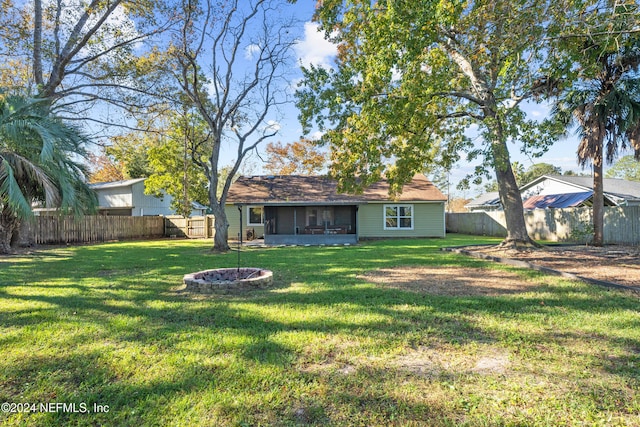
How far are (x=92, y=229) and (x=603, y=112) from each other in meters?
24.3

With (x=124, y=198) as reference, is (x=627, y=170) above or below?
above

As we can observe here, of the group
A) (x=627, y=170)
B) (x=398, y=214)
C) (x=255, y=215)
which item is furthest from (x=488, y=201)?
(x=627, y=170)

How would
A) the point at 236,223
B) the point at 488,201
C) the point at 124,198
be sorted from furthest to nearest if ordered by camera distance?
the point at 488,201 < the point at 124,198 < the point at 236,223

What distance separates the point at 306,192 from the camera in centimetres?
1961

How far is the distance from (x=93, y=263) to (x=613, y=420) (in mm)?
11582

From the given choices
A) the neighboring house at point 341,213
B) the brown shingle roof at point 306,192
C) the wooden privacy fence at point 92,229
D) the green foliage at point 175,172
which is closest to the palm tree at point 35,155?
the wooden privacy fence at point 92,229

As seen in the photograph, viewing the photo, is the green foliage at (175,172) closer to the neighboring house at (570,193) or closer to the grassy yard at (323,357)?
the grassy yard at (323,357)

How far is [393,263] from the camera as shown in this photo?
9.50 meters

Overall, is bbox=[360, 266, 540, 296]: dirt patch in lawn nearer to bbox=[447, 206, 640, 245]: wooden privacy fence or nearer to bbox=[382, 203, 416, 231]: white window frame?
bbox=[447, 206, 640, 245]: wooden privacy fence

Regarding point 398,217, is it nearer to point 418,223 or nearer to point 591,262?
point 418,223

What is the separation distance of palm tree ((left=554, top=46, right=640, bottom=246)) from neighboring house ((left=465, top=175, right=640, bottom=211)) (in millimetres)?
7361

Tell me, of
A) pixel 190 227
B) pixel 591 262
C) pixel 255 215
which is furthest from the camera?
pixel 190 227

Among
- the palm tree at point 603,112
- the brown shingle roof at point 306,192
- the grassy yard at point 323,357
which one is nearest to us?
the grassy yard at point 323,357

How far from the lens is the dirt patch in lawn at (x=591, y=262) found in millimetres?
6882
